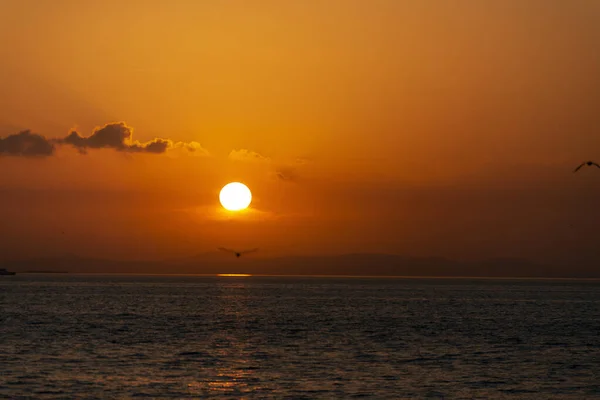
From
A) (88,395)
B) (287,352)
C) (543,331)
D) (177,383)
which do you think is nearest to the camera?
(88,395)

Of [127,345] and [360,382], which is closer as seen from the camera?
[360,382]

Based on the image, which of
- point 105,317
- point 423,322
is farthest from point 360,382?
point 105,317

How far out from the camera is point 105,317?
436 ft

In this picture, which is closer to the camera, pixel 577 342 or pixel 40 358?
pixel 40 358

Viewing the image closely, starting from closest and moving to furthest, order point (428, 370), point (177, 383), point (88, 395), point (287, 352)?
point (88, 395) → point (177, 383) → point (428, 370) → point (287, 352)

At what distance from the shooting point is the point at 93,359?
7169cm

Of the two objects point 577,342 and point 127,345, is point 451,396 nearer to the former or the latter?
point 127,345

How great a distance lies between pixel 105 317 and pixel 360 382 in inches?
3206

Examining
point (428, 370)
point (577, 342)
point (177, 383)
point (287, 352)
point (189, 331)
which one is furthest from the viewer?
point (189, 331)

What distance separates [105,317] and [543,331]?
65609 mm

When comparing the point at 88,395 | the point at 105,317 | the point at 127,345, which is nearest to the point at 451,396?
the point at 88,395

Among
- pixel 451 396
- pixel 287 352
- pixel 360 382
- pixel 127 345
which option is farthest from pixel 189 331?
pixel 451 396

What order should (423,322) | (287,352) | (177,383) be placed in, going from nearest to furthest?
(177,383)
(287,352)
(423,322)

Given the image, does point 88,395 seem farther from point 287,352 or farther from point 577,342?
point 577,342
